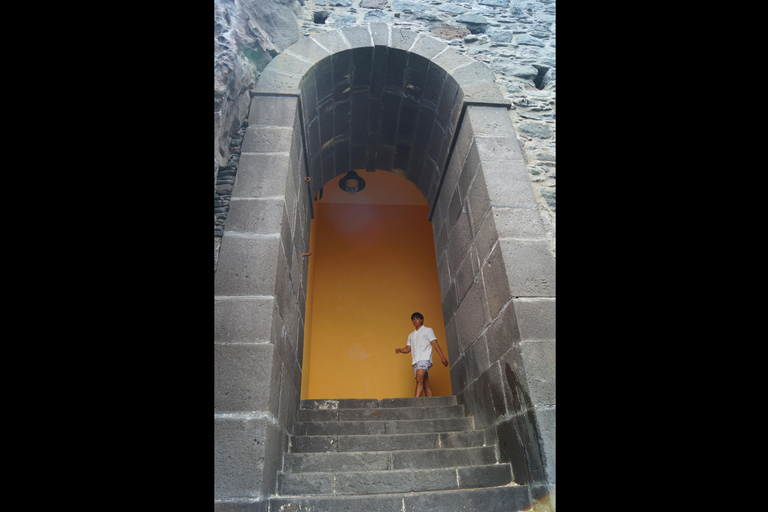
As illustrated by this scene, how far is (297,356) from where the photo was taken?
11.3ft

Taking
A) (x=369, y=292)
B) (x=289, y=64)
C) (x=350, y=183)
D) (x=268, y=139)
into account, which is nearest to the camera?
(x=268, y=139)

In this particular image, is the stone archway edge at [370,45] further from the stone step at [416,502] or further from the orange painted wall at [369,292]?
the orange painted wall at [369,292]

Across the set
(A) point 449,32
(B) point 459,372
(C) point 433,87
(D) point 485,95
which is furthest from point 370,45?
(B) point 459,372

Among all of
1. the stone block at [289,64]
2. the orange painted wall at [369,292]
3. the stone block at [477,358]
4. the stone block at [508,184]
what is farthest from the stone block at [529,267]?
the orange painted wall at [369,292]

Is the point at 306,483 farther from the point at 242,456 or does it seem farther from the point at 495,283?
the point at 495,283

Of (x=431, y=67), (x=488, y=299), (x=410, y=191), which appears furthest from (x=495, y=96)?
(x=410, y=191)

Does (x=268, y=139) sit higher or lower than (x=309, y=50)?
lower

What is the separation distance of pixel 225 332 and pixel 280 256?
54 cm

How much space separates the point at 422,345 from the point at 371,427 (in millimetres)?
1643

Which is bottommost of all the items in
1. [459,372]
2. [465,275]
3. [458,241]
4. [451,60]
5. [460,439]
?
[460,439]

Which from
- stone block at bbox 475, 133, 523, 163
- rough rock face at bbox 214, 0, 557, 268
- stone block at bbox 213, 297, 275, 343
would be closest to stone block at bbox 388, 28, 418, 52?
rough rock face at bbox 214, 0, 557, 268

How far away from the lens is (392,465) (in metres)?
2.70

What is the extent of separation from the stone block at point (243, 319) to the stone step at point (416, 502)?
2.57 ft

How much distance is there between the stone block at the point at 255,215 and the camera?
271cm
